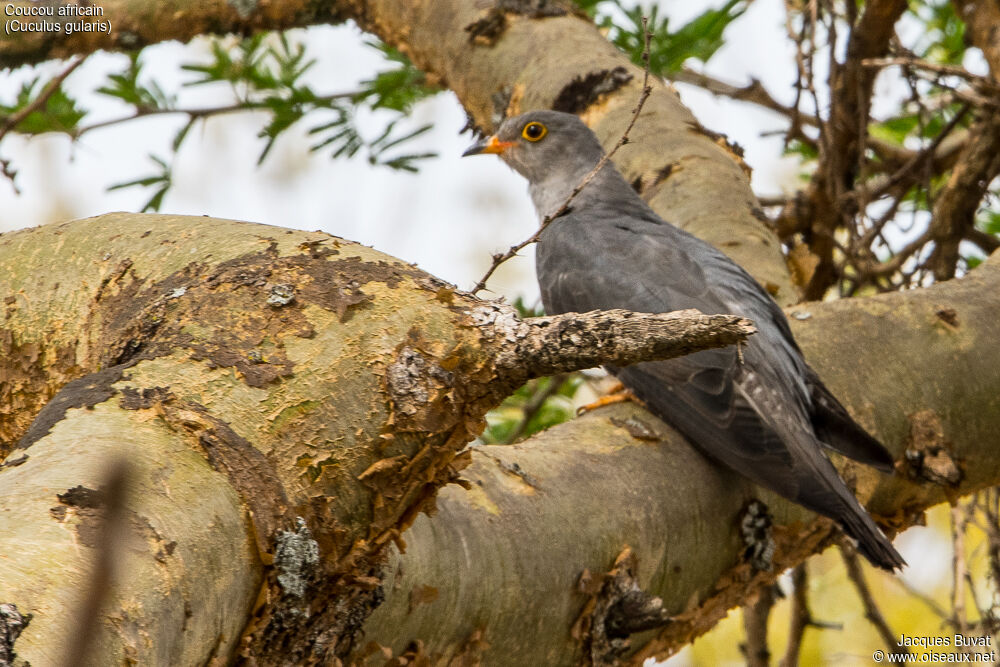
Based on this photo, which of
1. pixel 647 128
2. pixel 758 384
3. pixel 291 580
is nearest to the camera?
pixel 291 580

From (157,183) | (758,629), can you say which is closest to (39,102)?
(157,183)

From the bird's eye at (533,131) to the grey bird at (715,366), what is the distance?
5.6 inches

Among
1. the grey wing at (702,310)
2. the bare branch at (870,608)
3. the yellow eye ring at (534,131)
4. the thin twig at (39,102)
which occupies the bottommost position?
the bare branch at (870,608)

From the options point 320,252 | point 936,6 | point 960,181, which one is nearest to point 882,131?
point 936,6

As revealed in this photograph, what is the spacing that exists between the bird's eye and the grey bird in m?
0.14

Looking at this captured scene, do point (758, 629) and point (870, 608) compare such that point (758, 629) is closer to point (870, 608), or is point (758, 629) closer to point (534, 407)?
point (870, 608)

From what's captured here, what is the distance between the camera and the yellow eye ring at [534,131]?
178 inches

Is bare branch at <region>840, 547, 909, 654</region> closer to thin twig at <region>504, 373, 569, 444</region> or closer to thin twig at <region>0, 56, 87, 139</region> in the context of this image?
thin twig at <region>504, 373, 569, 444</region>

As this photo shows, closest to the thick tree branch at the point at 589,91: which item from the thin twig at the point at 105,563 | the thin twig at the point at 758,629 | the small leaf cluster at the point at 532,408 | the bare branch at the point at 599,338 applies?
the small leaf cluster at the point at 532,408

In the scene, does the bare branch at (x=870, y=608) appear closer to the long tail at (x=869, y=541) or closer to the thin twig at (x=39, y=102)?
the long tail at (x=869, y=541)

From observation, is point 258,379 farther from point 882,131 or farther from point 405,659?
point 882,131

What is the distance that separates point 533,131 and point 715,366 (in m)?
1.82

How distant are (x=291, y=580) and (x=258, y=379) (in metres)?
0.33

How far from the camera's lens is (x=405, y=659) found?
1.92 meters
